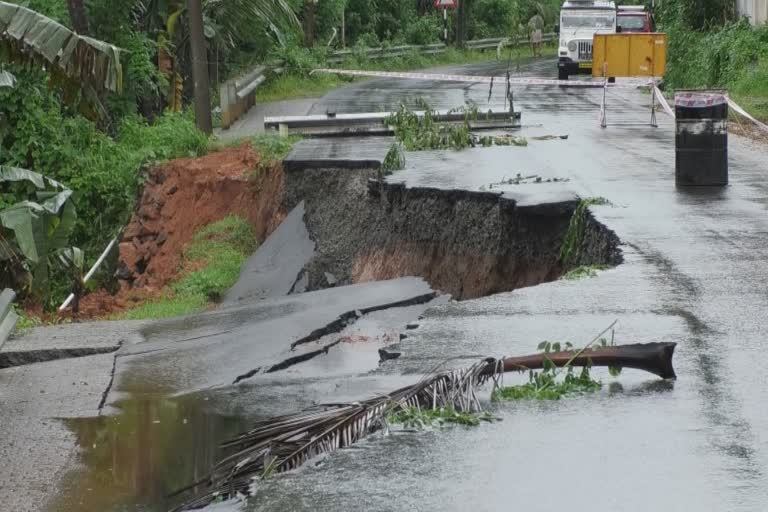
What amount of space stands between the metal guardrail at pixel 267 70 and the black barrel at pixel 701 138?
42.4 feet

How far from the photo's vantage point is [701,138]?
49.9 ft

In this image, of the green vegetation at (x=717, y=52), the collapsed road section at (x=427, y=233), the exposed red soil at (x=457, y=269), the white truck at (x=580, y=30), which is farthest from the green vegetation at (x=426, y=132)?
→ the white truck at (x=580, y=30)

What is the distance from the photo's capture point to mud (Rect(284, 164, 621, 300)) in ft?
43.9

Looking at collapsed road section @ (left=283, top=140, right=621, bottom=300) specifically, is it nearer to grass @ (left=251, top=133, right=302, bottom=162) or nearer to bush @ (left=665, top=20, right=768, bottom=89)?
grass @ (left=251, top=133, right=302, bottom=162)

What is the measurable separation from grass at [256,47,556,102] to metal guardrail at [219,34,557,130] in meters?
0.26

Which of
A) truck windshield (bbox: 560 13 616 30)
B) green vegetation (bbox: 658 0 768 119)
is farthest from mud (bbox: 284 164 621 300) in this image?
truck windshield (bbox: 560 13 616 30)

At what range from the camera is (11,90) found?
22422 millimetres

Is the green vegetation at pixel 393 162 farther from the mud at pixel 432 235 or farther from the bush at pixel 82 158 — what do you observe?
the bush at pixel 82 158

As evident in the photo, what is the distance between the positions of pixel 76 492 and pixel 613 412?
326cm

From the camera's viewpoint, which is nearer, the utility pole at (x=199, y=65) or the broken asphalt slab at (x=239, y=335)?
the broken asphalt slab at (x=239, y=335)

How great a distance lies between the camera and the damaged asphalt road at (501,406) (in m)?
6.01

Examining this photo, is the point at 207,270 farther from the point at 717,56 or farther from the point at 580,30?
the point at 580,30

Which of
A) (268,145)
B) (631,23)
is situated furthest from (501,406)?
(631,23)

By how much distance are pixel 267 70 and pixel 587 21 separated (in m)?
11.7
